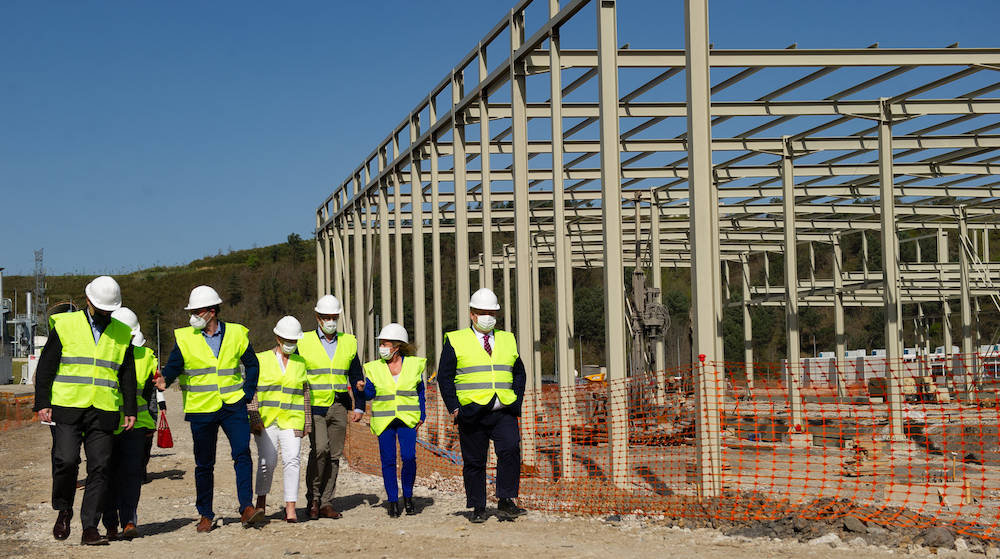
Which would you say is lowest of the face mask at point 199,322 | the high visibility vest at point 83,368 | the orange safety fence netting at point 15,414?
the orange safety fence netting at point 15,414

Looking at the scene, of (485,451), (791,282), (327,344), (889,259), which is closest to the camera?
(485,451)

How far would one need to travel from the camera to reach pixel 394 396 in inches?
380

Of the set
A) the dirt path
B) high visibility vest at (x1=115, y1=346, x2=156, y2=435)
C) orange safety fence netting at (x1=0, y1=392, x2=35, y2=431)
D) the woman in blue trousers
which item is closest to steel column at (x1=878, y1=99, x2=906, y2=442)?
the dirt path

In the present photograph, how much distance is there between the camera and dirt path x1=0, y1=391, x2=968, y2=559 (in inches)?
294

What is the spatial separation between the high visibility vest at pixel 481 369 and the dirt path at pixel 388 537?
1.07 meters

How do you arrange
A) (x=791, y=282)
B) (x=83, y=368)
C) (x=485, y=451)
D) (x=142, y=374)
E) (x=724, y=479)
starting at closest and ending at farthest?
(x=83, y=368) < (x=485, y=451) < (x=142, y=374) < (x=724, y=479) < (x=791, y=282)

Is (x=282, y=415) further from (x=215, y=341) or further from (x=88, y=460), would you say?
(x=88, y=460)

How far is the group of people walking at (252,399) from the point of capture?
8.05 metres

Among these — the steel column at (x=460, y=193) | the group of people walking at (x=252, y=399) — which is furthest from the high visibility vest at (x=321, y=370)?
the steel column at (x=460, y=193)

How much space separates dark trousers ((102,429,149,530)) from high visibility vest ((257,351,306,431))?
3.57 ft

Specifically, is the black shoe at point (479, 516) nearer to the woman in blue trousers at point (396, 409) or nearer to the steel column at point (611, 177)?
the woman in blue trousers at point (396, 409)

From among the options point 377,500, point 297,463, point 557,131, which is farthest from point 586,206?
point 297,463

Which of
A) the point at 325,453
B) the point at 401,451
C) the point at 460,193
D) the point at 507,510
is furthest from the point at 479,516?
the point at 460,193

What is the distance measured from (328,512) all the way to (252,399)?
1307 millimetres
